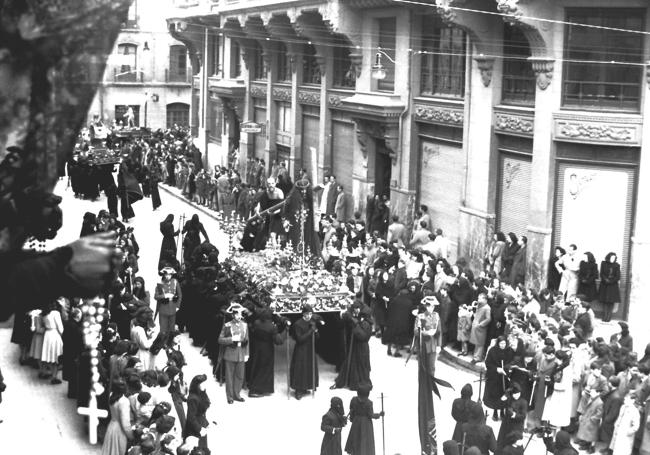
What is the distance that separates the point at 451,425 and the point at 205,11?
108 feet

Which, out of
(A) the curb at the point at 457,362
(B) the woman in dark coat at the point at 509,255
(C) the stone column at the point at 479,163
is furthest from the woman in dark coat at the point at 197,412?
(C) the stone column at the point at 479,163

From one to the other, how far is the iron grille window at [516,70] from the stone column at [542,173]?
1028 mm

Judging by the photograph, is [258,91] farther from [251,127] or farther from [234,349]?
[234,349]

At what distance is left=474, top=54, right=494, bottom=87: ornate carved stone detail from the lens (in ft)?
78.2

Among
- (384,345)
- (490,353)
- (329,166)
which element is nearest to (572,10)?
(384,345)

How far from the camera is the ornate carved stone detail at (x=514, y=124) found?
73.5 feet

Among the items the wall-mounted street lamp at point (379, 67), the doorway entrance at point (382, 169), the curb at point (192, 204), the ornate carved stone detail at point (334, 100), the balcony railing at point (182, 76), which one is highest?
the wall-mounted street lamp at point (379, 67)

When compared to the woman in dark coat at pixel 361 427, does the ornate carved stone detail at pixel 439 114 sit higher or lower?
higher

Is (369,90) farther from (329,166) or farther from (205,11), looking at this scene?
(205,11)

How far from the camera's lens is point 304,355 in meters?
16.7

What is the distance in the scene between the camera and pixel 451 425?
15180 mm

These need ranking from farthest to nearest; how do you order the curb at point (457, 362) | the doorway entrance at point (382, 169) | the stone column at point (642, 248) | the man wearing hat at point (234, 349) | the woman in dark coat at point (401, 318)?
the doorway entrance at point (382, 169) → the stone column at point (642, 248) → the woman in dark coat at point (401, 318) → the curb at point (457, 362) → the man wearing hat at point (234, 349)

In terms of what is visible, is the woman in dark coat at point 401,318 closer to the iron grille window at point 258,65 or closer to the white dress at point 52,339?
the white dress at point 52,339

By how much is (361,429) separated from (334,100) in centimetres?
2141
